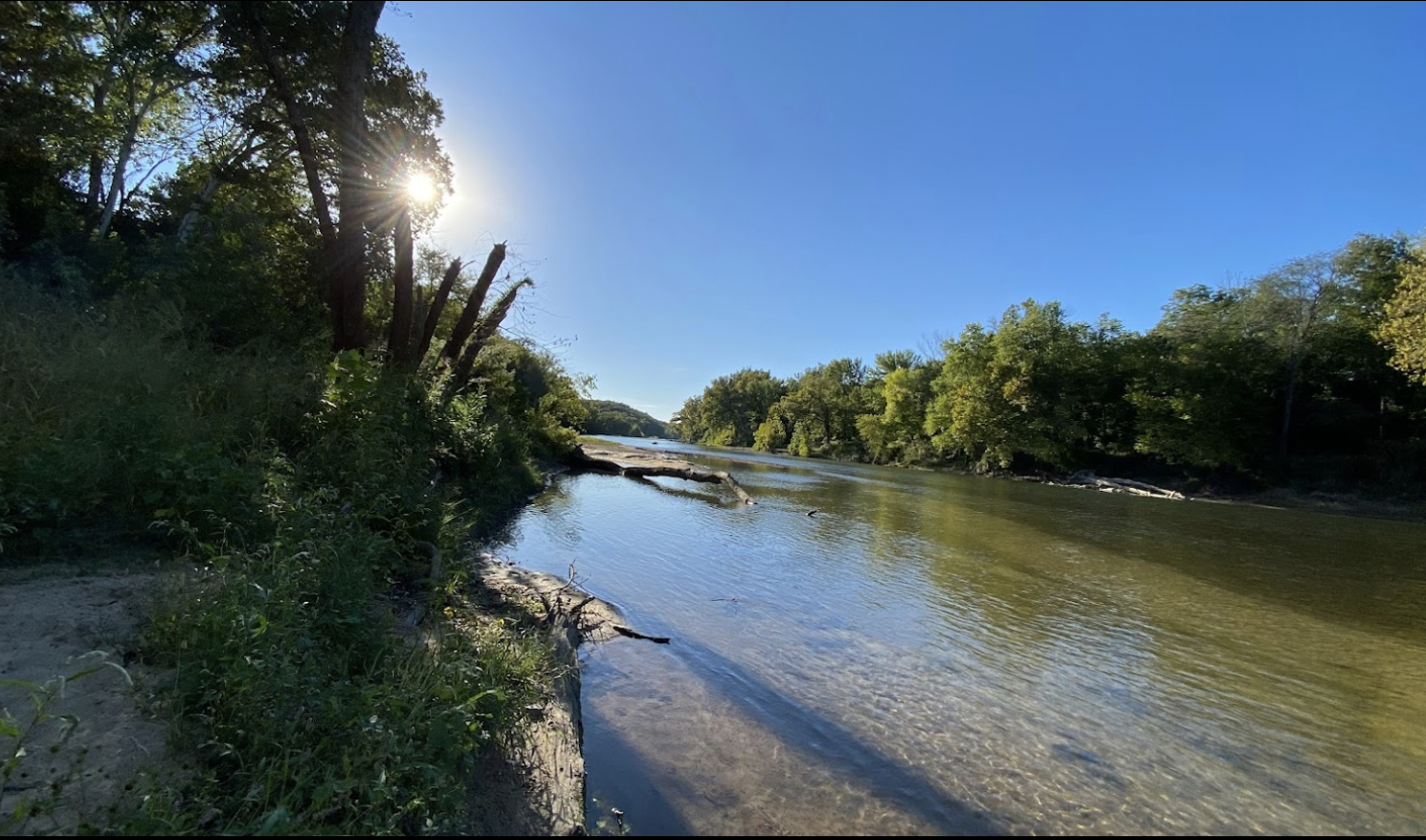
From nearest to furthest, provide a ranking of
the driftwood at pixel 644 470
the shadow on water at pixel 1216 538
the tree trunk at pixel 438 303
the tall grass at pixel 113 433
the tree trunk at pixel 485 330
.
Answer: the tall grass at pixel 113 433, the shadow on water at pixel 1216 538, the tree trunk at pixel 438 303, the tree trunk at pixel 485 330, the driftwood at pixel 644 470

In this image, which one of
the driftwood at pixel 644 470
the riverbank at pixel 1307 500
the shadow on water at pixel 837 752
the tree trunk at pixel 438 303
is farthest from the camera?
the driftwood at pixel 644 470

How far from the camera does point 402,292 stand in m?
13.0

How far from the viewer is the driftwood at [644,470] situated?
28.5 m

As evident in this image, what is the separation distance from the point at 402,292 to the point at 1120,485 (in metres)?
42.1

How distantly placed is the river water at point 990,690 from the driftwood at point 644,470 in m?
14.9

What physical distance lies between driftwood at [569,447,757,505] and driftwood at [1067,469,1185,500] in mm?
24879

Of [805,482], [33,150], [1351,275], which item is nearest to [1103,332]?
[1351,275]

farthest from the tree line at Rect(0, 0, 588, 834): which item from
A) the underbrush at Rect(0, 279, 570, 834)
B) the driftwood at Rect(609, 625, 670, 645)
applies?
Answer: the driftwood at Rect(609, 625, 670, 645)

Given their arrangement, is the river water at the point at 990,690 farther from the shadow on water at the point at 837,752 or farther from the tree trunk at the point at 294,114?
the tree trunk at the point at 294,114

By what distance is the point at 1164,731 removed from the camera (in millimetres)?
5219

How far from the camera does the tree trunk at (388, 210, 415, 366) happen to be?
1290 cm

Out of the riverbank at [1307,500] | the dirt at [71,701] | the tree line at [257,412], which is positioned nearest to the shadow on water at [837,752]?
the tree line at [257,412]

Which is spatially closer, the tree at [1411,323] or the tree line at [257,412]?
the tree line at [257,412]

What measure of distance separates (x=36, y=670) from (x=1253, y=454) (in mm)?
50123
